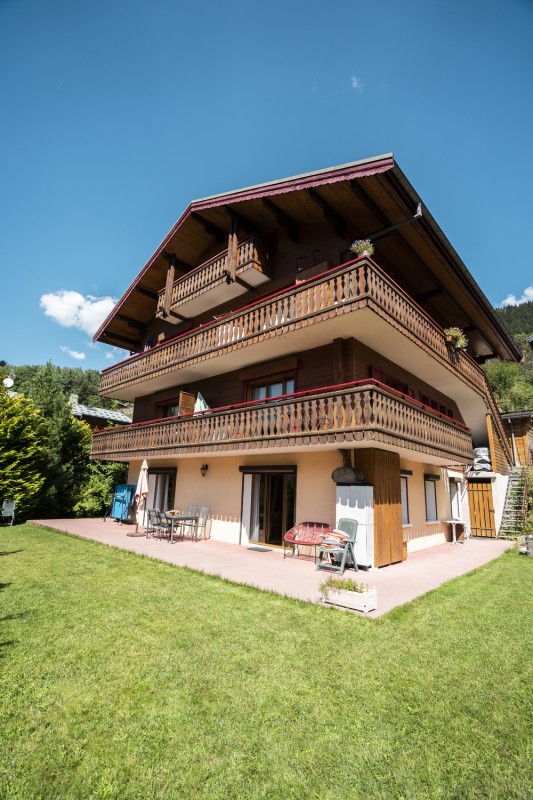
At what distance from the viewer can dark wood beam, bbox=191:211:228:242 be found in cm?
1530

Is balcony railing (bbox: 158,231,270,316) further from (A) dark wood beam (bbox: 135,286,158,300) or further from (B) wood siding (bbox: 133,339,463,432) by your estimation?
(B) wood siding (bbox: 133,339,463,432)

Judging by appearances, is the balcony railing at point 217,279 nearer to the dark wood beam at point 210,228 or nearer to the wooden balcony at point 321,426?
the dark wood beam at point 210,228

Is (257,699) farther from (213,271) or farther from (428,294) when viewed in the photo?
(428,294)

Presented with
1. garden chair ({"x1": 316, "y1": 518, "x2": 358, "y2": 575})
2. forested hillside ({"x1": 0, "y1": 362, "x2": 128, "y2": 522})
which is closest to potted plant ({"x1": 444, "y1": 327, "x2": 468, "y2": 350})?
garden chair ({"x1": 316, "y1": 518, "x2": 358, "y2": 575})

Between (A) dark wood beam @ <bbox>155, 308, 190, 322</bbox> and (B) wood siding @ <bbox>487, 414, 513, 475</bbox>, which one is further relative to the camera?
(A) dark wood beam @ <bbox>155, 308, 190, 322</bbox>

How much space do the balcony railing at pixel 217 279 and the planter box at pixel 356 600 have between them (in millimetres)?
10648

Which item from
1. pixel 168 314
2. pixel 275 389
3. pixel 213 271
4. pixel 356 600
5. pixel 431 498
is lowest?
pixel 356 600

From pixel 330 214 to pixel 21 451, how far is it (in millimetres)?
15514

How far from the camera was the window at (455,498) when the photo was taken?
16125 mm

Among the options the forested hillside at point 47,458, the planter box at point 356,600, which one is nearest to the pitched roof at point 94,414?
the forested hillside at point 47,458

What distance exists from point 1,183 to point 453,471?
1964 cm

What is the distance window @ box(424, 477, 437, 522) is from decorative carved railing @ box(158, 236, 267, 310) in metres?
10.2

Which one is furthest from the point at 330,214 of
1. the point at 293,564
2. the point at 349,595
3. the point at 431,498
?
the point at 431,498

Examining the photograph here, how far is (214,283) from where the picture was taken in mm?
14328
